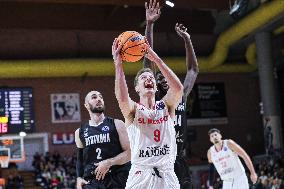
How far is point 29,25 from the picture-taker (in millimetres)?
21531

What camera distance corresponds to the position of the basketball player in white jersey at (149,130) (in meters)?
4.18

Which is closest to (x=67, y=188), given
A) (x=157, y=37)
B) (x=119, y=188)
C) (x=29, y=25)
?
(x=29, y=25)

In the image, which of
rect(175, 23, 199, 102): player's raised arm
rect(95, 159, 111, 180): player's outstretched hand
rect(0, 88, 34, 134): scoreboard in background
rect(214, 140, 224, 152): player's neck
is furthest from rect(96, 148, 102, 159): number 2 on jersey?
rect(0, 88, 34, 134): scoreboard in background

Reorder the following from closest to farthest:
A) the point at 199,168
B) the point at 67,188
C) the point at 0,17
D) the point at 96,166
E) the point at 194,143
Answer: the point at 96,166 < the point at 67,188 < the point at 0,17 < the point at 199,168 < the point at 194,143

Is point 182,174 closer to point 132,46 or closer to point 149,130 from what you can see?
point 149,130

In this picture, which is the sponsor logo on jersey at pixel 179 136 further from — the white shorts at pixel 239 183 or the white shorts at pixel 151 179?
the white shorts at pixel 239 183

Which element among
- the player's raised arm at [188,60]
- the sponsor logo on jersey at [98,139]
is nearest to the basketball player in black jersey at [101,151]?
the sponsor logo on jersey at [98,139]

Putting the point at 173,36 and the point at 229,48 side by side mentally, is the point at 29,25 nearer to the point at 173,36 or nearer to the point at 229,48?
the point at 173,36

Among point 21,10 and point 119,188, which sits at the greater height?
point 21,10

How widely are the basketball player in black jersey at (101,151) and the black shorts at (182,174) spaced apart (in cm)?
57

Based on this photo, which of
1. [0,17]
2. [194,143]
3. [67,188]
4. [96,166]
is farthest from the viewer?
[194,143]

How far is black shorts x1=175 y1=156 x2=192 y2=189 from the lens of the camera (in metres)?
5.44

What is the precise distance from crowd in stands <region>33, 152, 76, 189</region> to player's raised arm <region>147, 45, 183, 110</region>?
14959 millimetres

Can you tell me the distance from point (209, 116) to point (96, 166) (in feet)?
64.1
